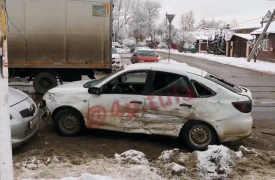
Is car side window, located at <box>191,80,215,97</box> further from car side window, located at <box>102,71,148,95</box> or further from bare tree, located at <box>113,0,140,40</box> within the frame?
bare tree, located at <box>113,0,140,40</box>

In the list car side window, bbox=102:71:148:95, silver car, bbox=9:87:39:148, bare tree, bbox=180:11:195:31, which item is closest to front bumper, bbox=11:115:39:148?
silver car, bbox=9:87:39:148

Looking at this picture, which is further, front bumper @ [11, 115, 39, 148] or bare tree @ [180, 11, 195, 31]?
bare tree @ [180, 11, 195, 31]

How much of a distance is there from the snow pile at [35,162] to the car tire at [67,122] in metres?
1.51

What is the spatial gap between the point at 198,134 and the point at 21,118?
303 cm

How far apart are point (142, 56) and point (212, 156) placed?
19266 millimetres

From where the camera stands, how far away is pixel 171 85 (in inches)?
233

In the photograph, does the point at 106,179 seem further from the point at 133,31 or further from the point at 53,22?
the point at 133,31

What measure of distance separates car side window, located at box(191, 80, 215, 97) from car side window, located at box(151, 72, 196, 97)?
10 cm

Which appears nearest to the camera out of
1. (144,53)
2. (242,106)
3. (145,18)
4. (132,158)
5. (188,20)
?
(132,158)

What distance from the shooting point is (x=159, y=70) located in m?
6.05

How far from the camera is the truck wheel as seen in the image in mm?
11109

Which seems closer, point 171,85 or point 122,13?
point 171,85

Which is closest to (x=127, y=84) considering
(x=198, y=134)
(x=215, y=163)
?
(x=198, y=134)

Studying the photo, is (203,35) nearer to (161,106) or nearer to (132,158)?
(161,106)
